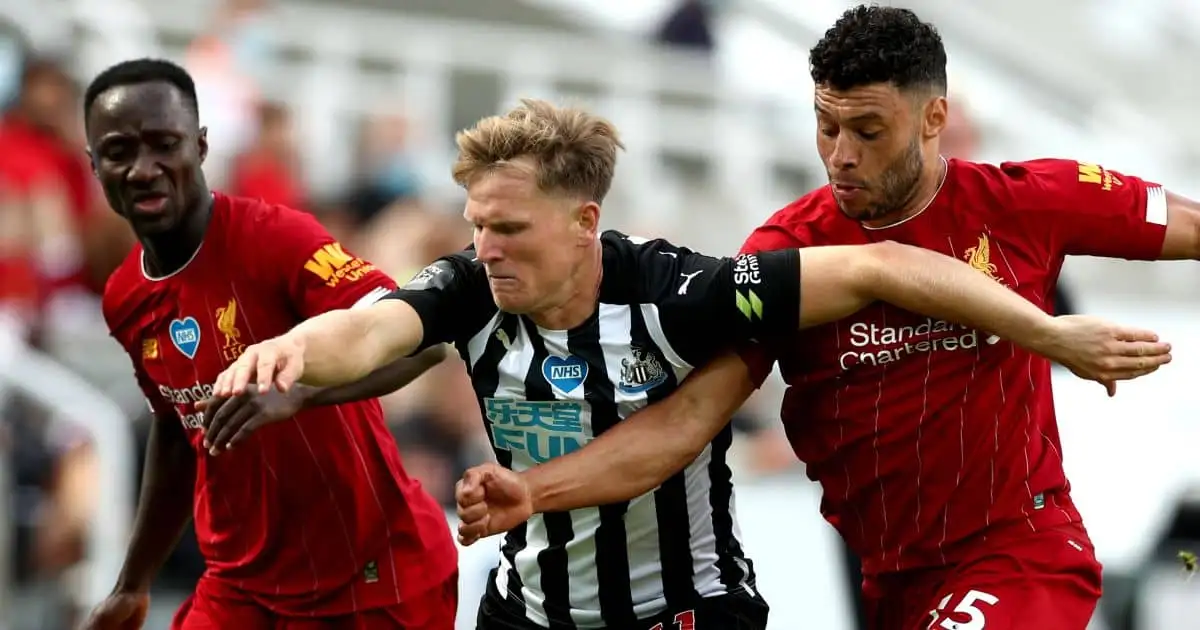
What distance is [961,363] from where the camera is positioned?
5496 mm

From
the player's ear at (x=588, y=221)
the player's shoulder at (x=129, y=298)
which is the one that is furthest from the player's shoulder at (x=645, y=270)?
the player's shoulder at (x=129, y=298)

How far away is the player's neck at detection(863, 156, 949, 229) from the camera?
5.47m

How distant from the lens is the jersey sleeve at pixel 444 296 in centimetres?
531

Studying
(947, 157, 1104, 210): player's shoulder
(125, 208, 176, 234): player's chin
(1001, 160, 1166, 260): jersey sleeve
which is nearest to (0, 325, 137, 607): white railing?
(125, 208, 176, 234): player's chin

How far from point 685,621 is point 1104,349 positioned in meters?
1.46

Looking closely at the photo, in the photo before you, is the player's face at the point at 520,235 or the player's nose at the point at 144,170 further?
the player's nose at the point at 144,170

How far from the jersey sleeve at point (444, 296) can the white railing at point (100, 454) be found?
14.4ft

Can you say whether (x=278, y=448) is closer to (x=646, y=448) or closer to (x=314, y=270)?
(x=314, y=270)

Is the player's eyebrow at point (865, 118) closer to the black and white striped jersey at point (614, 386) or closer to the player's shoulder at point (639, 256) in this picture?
the black and white striped jersey at point (614, 386)

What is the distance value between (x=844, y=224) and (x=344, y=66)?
8.82 meters

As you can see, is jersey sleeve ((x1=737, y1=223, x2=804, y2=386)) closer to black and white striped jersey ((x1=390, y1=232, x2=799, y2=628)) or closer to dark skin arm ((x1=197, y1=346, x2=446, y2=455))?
black and white striped jersey ((x1=390, y1=232, x2=799, y2=628))

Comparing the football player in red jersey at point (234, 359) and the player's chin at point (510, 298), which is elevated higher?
the player's chin at point (510, 298)

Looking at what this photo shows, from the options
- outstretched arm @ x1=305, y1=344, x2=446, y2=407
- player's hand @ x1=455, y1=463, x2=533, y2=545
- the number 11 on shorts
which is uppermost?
outstretched arm @ x1=305, y1=344, x2=446, y2=407

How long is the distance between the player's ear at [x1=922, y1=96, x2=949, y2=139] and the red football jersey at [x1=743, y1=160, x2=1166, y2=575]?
18cm
